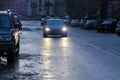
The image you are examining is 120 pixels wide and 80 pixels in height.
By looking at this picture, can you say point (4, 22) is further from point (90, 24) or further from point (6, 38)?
point (90, 24)

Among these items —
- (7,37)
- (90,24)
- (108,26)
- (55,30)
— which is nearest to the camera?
(7,37)

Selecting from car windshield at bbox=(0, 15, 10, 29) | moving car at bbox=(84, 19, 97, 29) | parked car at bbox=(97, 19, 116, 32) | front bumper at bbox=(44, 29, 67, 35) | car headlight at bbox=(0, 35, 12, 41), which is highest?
car windshield at bbox=(0, 15, 10, 29)

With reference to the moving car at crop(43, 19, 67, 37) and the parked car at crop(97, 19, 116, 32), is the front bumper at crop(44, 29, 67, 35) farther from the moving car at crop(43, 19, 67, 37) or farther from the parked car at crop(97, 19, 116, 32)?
the parked car at crop(97, 19, 116, 32)

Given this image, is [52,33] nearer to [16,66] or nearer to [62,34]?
[62,34]

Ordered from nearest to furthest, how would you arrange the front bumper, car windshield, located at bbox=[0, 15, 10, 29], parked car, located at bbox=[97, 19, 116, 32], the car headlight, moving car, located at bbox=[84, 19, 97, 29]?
1. the car headlight
2. car windshield, located at bbox=[0, 15, 10, 29]
3. the front bumper
4. parked car, located at bbox=[97, 19, 116, 32]
5. moving car, located at bbox=[84, 19, 97, 29]

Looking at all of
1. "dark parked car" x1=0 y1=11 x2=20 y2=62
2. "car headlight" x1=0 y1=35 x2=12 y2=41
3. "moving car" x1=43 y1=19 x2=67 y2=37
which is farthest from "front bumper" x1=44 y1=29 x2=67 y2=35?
"car headlight" x1=0 y1=35 x2=12 y2=41

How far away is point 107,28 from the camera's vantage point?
172ft

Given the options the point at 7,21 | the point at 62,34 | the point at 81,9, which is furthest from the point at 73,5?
the point at 7,21

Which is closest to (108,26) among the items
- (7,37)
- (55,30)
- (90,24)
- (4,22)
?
(90,24)

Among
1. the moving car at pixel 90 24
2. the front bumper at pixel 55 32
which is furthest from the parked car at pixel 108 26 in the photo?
the front bumper at pixel 55 32

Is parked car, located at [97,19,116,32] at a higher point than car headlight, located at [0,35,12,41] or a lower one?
lower

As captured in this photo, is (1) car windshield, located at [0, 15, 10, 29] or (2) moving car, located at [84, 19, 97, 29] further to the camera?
(2) moving car, located at [84, 19, 97, 29]

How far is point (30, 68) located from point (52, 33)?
2383 cm

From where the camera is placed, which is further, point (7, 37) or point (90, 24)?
point (90, 24)
